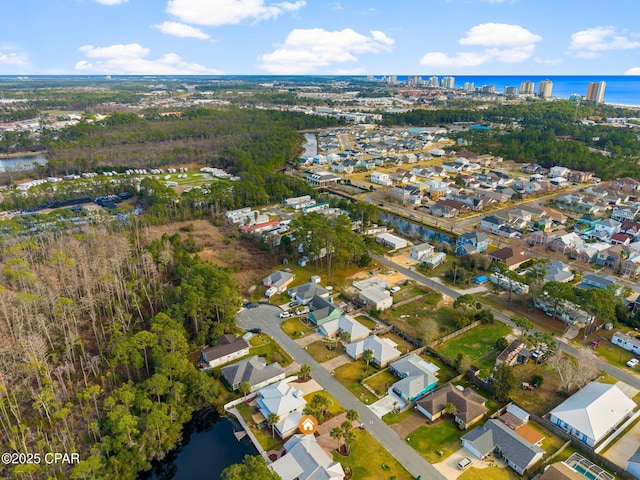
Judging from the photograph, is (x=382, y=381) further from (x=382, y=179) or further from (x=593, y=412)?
(x=382, y=179)

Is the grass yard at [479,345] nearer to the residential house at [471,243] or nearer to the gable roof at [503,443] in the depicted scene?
the gable roof at [503,443]

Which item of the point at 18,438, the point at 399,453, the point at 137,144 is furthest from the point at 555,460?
the point at 137,144

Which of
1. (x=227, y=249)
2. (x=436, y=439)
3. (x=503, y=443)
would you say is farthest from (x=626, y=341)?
(x=227, y=249)

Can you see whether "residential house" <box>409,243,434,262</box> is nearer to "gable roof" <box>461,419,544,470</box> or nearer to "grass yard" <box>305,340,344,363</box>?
"grass yard" <box>305,340,344,363</box>

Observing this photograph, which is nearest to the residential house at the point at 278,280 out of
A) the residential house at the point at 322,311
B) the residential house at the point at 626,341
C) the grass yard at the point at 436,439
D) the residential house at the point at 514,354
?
the residential house at the point at 322,311

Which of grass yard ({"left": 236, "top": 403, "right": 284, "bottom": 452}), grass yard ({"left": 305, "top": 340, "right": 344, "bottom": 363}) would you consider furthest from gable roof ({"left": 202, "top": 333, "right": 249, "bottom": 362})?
grass yard ({"left": 305, "top": 340, "right": 344, "bottom": 363})
